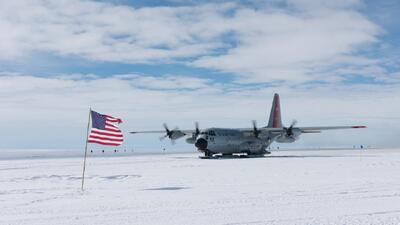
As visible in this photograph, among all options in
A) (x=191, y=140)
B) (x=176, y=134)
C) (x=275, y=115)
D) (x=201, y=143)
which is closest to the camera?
(x=201, y=143)

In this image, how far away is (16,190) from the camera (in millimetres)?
16438

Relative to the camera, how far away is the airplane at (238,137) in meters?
43.6

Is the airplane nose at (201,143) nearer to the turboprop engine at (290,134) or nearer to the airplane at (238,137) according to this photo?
the airplane at (238,137)

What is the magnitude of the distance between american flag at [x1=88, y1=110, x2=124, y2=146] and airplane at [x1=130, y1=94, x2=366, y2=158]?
25242 mm

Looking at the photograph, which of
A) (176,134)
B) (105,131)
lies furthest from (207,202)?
(176,134)

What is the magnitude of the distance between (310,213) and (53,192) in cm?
944

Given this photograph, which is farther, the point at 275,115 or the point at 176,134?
the point at 275,115

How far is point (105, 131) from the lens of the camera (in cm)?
1783

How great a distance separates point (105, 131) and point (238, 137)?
2962 cm

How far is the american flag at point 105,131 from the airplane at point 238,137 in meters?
25.2

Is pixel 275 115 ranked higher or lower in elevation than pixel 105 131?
higher

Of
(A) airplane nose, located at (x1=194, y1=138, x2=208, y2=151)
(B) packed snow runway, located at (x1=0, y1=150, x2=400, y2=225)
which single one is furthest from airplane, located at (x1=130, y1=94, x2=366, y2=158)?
(B) packed snow runway, located at (x1=0, y1=150, x2=400, y2=225)

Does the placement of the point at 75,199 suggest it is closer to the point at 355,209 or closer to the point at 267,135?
the point at 355,209

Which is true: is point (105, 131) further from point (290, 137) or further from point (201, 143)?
point (290, 137)
